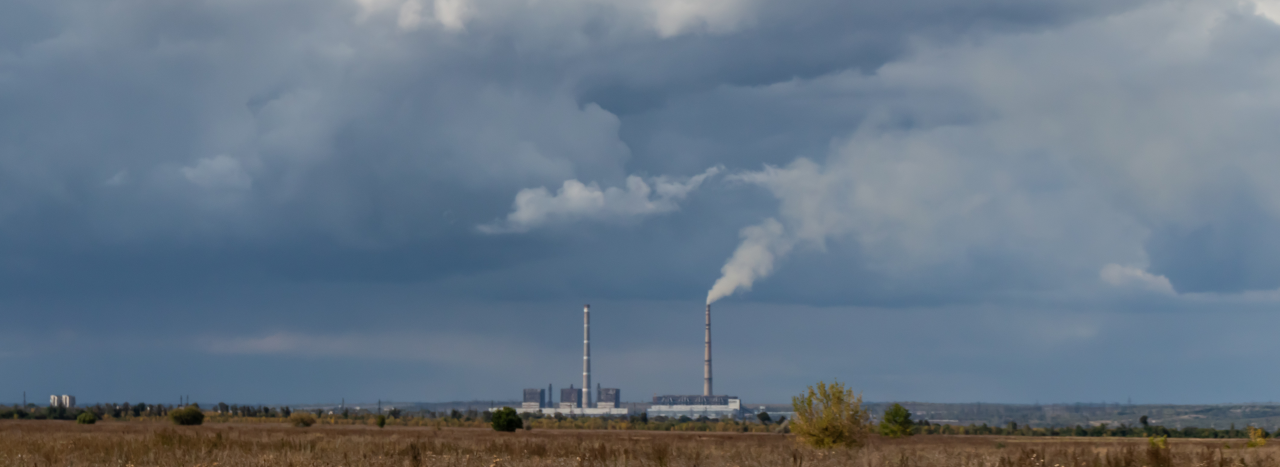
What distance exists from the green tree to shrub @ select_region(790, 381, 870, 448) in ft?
178

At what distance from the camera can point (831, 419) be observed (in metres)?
42.9

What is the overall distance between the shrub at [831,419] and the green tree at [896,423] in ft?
178

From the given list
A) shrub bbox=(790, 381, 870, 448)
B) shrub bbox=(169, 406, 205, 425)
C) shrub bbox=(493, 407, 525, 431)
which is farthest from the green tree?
shrub bbox=(169, 406, 205, 425)

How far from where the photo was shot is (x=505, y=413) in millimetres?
104875

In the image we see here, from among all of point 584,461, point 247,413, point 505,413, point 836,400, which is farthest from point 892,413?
point 247,413

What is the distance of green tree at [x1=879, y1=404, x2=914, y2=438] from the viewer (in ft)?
313

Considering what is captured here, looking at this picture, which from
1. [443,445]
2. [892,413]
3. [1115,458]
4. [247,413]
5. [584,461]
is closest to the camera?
[584,461]

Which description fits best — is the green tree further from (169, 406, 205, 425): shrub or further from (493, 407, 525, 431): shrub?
(169, 406, 205, 425): shrub

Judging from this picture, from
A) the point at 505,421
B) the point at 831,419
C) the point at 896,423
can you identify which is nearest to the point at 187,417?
the point at 505,421

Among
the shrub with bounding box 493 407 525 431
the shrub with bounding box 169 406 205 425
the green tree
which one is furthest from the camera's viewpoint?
the shrub with bounding box 169 406 205 425

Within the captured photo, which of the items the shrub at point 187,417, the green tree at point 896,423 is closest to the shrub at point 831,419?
the green tree at point 896,423

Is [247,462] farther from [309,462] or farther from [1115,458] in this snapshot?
[1115,458]

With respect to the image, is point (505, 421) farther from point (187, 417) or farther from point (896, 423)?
point (896, 423)

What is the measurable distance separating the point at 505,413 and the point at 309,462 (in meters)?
85.5
